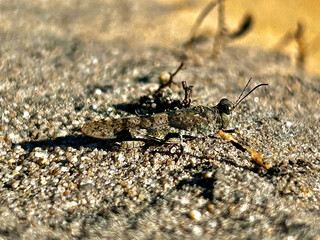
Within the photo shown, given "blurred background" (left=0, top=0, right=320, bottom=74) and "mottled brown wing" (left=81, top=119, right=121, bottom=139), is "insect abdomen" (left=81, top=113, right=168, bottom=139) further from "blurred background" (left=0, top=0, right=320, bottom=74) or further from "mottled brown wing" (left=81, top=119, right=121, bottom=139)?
"blurred background" (left=0, top=0, right=320, bottom=74)

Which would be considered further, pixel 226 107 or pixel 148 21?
pixel 148 21

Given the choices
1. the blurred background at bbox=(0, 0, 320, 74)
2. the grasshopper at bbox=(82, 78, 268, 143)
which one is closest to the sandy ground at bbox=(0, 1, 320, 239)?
the grasshopper at bbox=(82, 78, 268, 143)

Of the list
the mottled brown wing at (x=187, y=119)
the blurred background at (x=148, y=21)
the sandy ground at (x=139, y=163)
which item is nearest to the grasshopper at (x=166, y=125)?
the mottled brown wing at (x=187, y=119)

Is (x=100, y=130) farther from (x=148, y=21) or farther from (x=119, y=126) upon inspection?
(x=148, y=21)

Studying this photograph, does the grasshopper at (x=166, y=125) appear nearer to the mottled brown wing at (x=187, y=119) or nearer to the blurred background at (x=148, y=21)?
the mottled brown wing at (x=187, y=119)

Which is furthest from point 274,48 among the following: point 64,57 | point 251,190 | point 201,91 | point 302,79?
point 251,190

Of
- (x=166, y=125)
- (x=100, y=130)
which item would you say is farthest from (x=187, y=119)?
(x=100, y=130)
